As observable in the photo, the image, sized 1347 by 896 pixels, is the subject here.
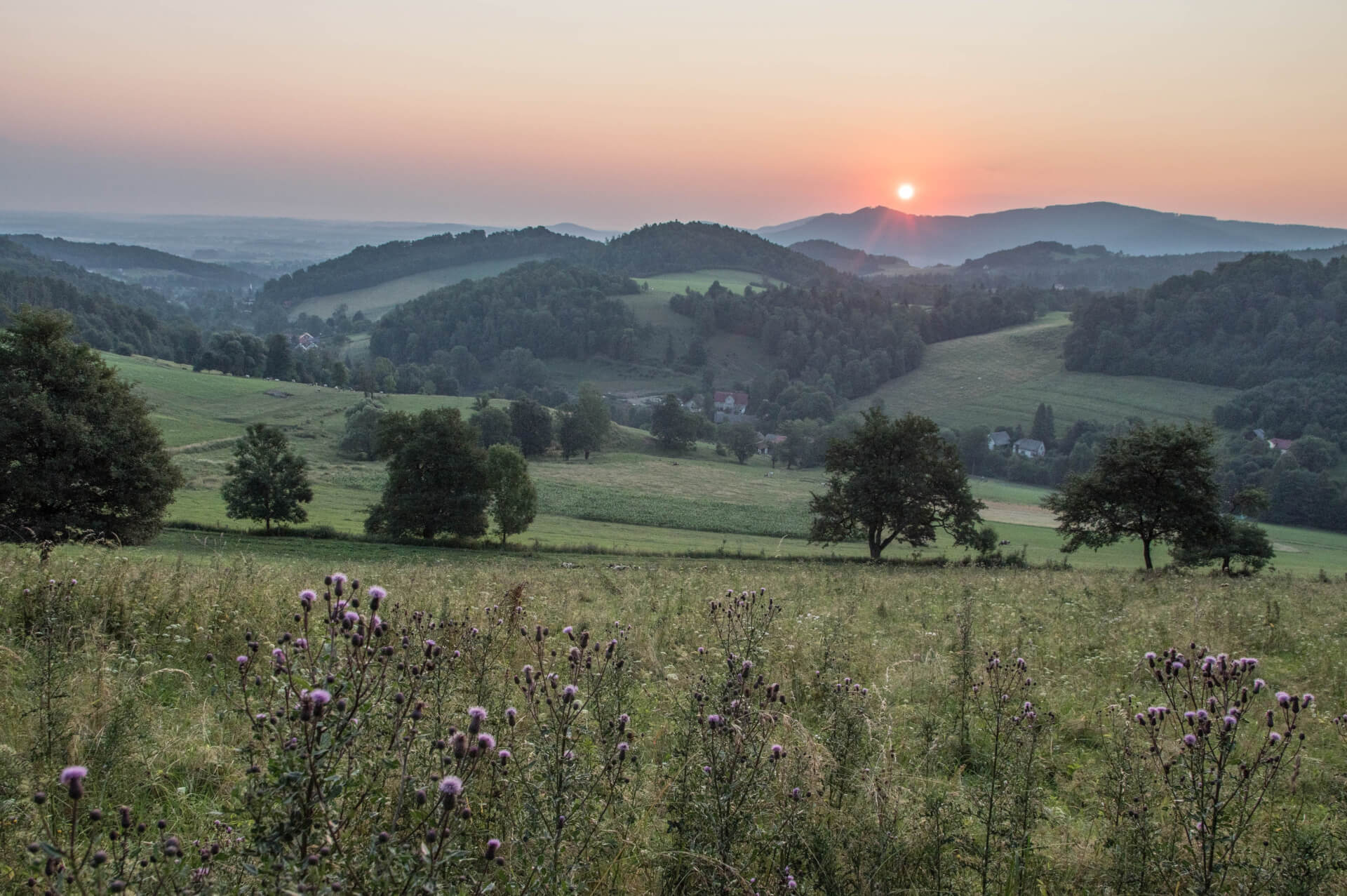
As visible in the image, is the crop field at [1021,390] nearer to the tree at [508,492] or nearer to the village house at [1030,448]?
the village house at [1030,448]

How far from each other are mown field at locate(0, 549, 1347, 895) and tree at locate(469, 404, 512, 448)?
3416 inches

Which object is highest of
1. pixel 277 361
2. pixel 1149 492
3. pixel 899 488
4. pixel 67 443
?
pixel 277 361

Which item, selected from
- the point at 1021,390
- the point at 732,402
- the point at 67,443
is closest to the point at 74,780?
A: the point at 67,443

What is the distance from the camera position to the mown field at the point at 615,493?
164ft

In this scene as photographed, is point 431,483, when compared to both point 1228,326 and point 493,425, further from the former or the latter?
point 1228,326

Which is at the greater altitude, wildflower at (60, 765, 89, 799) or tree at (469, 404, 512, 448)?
wildflower at (60, 765, 89, 799)

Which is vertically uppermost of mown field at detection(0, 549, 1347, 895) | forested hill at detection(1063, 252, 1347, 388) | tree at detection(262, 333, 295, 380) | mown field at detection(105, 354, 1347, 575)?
forested hill at detection(1063, 252, 1347, 388)

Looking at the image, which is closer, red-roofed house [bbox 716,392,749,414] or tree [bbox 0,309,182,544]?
tree [bbox 0,309,182,544]

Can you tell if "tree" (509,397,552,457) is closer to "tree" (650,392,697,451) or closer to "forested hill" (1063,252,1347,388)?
"tree" (650,392,697,451)

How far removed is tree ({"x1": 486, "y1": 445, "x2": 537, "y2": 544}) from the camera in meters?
45.6

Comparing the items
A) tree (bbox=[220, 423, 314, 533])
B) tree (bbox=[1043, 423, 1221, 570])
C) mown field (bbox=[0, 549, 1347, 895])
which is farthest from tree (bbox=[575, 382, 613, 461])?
mown field (bbox=[0, 549, 1347, 895])

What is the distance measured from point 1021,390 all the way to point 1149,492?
13119cm

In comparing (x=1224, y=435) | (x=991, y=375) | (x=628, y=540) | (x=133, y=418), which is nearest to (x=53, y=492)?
(x=133, y=418)

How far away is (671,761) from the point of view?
4.73 meters
